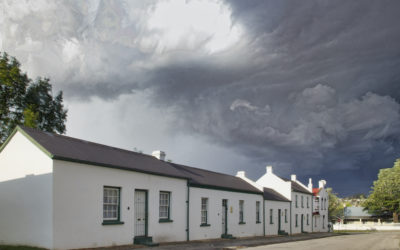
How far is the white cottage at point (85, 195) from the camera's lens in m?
17.2

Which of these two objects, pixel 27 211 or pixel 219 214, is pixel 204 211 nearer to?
pixel 219 214

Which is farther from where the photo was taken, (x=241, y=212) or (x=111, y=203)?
Answer: (x=241, y=212)

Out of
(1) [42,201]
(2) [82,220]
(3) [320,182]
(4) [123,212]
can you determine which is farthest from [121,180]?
(3) [320,182]

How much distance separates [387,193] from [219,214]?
65339mm

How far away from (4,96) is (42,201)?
1930 cm

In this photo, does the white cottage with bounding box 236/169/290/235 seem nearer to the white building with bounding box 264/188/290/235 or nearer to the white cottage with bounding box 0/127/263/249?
the white building with bounding box 264/188/290/235

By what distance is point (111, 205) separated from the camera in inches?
797

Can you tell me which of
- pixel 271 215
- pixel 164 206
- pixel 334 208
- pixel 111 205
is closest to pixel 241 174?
pixel 271 215

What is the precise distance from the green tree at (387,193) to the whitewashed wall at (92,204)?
7216 centimetres

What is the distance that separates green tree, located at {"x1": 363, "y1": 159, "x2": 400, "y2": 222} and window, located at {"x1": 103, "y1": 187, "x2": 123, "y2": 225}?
75651mm

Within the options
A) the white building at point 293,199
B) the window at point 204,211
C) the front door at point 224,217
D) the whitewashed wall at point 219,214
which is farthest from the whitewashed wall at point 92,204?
the white building at point 293,199

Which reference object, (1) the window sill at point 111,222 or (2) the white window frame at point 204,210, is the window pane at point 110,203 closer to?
(1) the window sill at point 111,222

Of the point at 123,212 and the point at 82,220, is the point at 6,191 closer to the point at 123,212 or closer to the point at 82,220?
the point at 82,220

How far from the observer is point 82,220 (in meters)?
18.2
